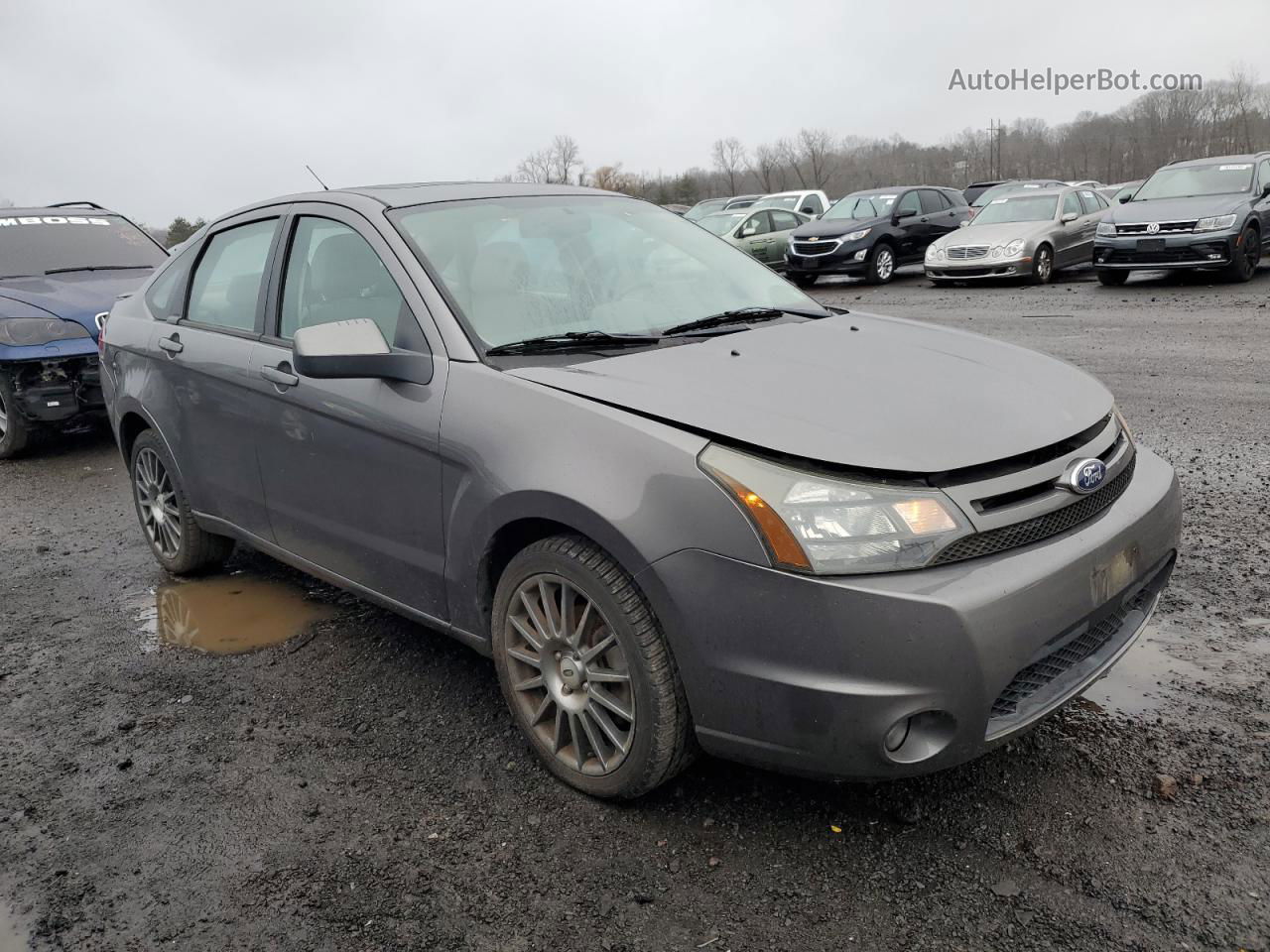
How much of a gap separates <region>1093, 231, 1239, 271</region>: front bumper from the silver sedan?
164cm

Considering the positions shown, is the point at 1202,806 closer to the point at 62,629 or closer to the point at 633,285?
the point at 633,285

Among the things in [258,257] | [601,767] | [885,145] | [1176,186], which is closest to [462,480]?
[601,767]

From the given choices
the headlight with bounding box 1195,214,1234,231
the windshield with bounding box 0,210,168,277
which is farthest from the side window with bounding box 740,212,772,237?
the windshield with bounding box 0,210,168,277

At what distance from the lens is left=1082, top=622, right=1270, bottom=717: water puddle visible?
3287 millimetres

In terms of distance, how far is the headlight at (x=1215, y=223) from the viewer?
13406 mm

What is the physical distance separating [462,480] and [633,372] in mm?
589

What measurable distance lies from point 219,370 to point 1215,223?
1350 centimetres

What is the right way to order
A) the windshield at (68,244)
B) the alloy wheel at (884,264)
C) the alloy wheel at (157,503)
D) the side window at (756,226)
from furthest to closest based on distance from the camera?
the side window at (756,226), the alloy wheel at (884,264), the windshield at (68,244), the alloy wheel at (157,503)

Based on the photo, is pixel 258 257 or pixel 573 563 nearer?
pixel 573 563

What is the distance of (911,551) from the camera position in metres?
2.35

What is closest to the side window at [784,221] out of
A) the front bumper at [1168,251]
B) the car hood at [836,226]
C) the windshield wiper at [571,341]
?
the car hood at [836,226]

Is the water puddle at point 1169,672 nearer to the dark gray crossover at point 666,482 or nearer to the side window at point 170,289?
the dark gray crossover at point 666,482

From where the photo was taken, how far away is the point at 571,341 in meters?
3.19

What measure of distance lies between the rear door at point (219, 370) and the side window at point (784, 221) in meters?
17.9
